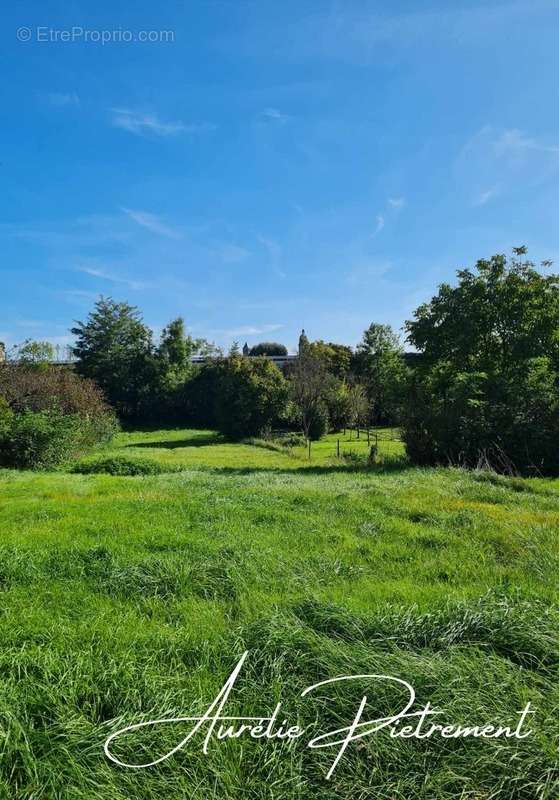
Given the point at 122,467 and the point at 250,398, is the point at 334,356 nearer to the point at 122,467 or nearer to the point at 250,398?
the point at 250,398

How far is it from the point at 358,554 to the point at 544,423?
33.5 feet

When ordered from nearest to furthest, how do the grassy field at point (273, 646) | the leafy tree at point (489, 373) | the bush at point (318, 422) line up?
the grassy field at point (273, 646) < the leafy tree at point (489, 373) < the bush at point (318, 422)

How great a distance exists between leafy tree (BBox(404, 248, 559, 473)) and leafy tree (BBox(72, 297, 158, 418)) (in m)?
26.2

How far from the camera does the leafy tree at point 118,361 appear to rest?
36906 mm

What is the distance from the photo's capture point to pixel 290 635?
2.78 meters

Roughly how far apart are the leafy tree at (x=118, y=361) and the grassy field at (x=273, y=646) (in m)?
32.7

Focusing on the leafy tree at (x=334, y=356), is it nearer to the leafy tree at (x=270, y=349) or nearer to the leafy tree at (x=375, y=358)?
the leafy tree at (x=375, y=358)

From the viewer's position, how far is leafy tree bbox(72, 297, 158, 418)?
3691 cm

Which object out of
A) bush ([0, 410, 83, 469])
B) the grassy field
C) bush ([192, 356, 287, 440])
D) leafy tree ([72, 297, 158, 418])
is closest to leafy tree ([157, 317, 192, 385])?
leafy tree ([72, 297, 158, 418])

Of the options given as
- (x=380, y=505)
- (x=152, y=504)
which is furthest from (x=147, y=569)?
(x=380, y=505)

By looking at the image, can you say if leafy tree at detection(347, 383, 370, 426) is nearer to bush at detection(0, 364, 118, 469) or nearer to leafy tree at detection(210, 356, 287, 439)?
leafy tree at detection(210, 356, 287, 439)

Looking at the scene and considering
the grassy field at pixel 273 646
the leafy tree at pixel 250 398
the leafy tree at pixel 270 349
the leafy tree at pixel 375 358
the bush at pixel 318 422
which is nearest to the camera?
the grassy field at pixel 273 646

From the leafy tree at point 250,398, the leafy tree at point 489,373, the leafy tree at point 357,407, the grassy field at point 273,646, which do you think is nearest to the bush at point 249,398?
the leafy tree at point 250,398

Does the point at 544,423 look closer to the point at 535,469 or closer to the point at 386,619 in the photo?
the point at 535,469
